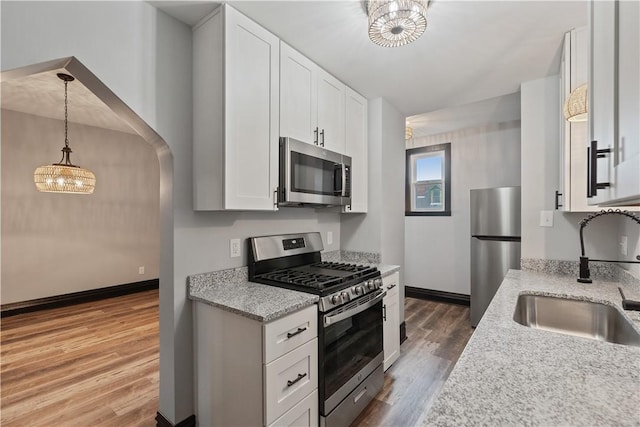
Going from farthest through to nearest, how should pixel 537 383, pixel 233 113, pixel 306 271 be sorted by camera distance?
pixel 306 271
pixel 233 113
pixel 537 383

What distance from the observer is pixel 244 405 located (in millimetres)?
1488

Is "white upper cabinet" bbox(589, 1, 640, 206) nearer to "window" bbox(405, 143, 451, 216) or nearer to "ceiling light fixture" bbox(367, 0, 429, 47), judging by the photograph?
"ceiling light fixture" bbox(367, 0, 429, 47)

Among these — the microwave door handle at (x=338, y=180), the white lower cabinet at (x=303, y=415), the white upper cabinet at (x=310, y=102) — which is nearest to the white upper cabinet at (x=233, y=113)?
the white upper cabinet at (x=310, y=102)

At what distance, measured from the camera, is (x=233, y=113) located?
1674mm

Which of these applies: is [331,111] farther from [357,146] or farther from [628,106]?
[628,106]

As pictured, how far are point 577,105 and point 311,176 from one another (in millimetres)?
1581

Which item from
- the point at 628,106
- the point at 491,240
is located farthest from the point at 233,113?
the point at 491,240

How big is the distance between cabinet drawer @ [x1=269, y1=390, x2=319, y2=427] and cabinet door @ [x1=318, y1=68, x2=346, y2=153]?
Answer: 173 centimetres

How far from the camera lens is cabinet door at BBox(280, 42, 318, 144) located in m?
1.98

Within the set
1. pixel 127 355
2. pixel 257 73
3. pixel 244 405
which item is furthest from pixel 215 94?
pixel 127 355

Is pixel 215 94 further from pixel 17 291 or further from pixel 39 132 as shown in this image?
pixel 17 291

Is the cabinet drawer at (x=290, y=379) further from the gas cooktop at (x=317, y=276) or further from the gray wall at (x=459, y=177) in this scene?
the gray wall at (x=459, y=177)

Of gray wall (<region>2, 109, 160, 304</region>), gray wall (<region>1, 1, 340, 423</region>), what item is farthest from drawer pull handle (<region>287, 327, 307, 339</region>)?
gray wall (<region>2, 109, 160, 304</region>)

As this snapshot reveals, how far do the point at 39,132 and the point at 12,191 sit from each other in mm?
880
